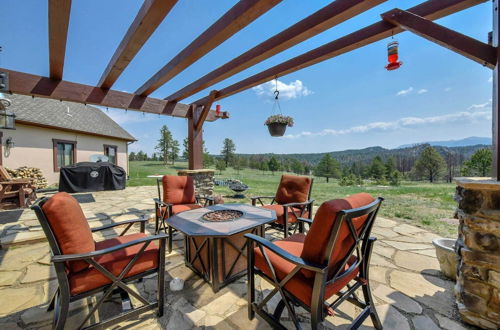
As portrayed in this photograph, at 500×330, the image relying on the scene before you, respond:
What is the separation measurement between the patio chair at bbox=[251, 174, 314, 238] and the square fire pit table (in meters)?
0.59

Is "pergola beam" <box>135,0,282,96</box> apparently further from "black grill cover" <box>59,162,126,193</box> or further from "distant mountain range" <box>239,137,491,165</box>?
"distant mountain range" <box>239,137,491,165</box>

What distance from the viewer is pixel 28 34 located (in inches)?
105

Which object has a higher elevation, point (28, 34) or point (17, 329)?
point (28, 34)

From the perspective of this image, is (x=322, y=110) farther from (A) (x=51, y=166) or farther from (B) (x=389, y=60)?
(A) (x=51, y=166)

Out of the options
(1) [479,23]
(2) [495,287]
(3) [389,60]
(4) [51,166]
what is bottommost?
(2) [495,287]

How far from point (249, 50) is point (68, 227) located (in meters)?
2.60

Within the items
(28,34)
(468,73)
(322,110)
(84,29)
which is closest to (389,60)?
(468,73)

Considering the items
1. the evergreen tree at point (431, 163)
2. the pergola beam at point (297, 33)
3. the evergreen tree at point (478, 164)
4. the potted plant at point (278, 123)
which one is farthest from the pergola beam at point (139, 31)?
the evergreen tree at point (431, 163)

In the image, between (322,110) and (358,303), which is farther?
(322,110)

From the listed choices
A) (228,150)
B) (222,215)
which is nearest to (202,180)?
(222,215)

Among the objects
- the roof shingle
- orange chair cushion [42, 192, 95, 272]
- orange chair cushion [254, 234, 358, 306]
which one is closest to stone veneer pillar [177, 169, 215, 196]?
orange chair cushion [42, 192, 95, 272]

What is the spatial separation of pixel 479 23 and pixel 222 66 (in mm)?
2812

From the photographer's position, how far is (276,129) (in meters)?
3.55

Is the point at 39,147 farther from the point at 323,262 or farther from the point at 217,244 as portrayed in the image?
the point at 323,262
